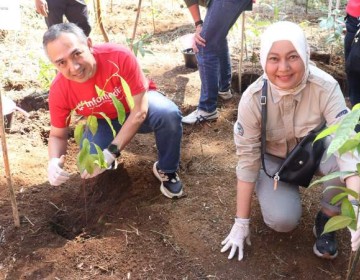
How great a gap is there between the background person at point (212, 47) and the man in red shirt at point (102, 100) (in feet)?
1.84

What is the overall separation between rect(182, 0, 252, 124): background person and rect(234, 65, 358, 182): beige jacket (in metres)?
0.91

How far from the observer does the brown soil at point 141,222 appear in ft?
5.57

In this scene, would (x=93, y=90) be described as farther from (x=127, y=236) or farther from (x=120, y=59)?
(x=127, y=236)

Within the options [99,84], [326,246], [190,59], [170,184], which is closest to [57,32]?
[99,84]

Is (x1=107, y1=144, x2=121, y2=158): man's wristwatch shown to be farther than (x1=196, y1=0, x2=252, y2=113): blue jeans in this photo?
No

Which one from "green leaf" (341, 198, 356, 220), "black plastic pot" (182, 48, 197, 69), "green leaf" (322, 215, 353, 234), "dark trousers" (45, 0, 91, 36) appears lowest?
"black plastic pot" (182, 48, 197, 69)

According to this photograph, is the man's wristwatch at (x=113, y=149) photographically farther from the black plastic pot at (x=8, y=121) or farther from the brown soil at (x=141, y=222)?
the black plastic pot at (x=8, y=121)

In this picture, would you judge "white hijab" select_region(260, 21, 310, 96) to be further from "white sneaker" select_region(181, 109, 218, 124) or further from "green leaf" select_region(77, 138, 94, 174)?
"white sneaker" select_region(181, 109, 218, 124)

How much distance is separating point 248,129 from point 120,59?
70 cm

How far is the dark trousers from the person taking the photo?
3.03 m

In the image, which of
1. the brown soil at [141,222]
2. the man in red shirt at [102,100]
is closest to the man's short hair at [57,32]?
the man in red shirt at [102,100]

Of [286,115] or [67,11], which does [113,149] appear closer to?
[286,115]

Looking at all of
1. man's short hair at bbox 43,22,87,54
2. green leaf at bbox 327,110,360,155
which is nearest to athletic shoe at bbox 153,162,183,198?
man's short hair at bbox 43,22,87,54

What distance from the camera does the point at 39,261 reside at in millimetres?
1731
